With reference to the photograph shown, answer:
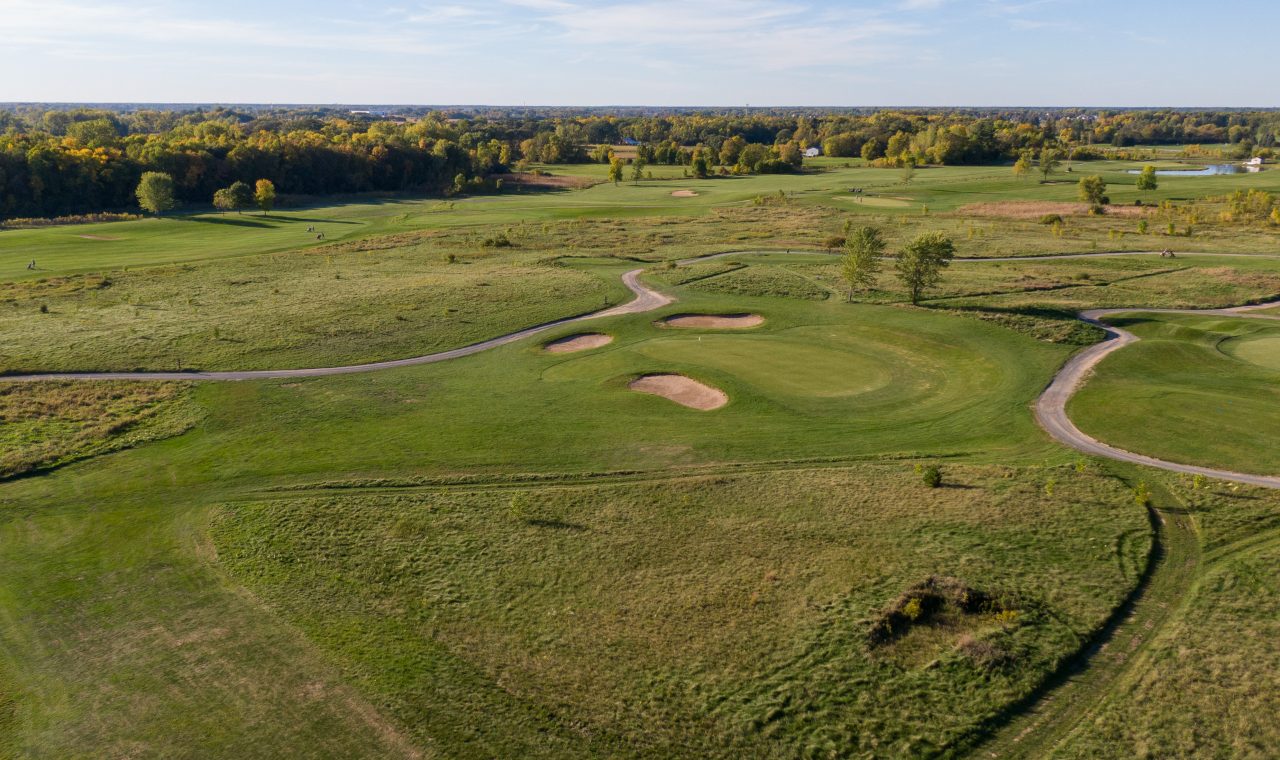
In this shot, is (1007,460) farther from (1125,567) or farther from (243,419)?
(243,419)

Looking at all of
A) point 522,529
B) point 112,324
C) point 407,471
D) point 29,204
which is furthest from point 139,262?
point 522,529

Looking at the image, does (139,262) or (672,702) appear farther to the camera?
(139,262)

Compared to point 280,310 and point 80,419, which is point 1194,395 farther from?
point 280,310

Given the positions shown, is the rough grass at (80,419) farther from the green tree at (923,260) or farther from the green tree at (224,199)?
the green tree at (224,199)

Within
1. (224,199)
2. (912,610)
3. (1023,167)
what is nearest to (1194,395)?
(912,610)

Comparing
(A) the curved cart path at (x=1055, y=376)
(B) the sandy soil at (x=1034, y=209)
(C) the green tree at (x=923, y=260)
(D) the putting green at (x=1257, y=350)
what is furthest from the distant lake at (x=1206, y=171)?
(D) the putting green at (x=1257, y=350)
